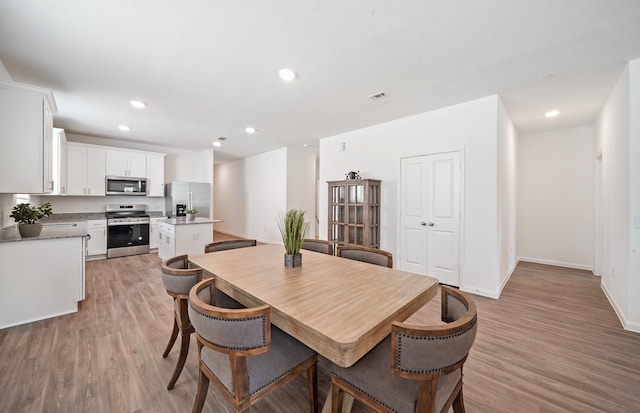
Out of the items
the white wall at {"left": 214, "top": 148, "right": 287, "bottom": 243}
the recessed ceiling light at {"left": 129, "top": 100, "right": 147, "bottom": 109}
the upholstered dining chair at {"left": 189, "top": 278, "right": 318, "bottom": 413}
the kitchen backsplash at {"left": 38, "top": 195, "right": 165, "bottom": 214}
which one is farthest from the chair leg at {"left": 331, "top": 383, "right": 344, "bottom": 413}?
the kitchen backsplash at {"left": 38, "top": 195, "right": 165, "bottom": 214}

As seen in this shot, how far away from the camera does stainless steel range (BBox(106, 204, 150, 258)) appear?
532cm

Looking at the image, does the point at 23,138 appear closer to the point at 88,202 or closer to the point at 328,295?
the point at 328,295

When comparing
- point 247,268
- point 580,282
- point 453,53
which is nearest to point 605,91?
point 453,53

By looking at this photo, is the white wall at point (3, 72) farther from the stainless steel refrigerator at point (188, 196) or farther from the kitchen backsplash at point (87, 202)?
the stainless steel refrigerator at point (188, 196)

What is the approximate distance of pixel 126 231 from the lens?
18.0 feet

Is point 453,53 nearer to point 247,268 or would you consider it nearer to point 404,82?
point 404,82

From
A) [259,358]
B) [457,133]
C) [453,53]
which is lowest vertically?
[259,358]

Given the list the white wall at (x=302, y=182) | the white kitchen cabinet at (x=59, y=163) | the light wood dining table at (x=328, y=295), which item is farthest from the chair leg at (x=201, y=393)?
the white wall at (x=302, y=182)

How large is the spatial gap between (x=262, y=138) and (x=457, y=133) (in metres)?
3.94

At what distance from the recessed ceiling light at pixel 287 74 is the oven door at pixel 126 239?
496 cm

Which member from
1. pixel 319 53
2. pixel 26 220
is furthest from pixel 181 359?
pixel 319 53

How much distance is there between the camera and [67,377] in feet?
6.02

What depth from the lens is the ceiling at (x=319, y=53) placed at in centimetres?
186

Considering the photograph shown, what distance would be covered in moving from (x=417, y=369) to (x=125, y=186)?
268 inches
